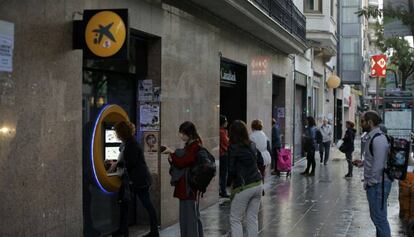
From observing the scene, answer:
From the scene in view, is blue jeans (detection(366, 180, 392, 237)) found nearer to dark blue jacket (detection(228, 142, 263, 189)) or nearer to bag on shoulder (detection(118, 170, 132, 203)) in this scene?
dark blue jacket (detection(228, 142, 263, 189))

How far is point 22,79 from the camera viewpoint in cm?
579

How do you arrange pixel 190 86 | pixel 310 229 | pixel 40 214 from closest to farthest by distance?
pixel 40 214 → pixel 310 229 → pixel 190 86

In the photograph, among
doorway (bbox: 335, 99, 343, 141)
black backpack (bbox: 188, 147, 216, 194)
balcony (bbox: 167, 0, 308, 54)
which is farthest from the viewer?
doorway (bbox: 335, 99, 343, 141)

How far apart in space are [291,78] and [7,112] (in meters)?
15.9

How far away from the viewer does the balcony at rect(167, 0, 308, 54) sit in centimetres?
1130

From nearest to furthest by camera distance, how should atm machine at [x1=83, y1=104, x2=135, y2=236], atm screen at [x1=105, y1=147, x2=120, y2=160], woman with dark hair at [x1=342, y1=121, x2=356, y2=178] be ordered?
atm machine at [x1=83, y1=104, x2=135, y2=236] < atm screen at [x1=105, y1=147, x2=120, y2=160] < woman with dark hair at [x1=342, y1=121, x2=356, y2=178]

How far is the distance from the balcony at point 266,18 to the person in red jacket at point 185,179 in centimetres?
320

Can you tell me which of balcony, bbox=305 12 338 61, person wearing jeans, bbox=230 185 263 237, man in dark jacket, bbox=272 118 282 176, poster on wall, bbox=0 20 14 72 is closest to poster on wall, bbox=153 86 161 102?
person wearing jeans, bbox=230 185 263 237

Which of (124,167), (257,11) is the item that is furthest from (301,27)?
(124,167)

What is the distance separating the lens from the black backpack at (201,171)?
690cm

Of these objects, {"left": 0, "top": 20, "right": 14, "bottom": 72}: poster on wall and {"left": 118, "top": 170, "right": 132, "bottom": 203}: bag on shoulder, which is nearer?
{"left": 0, "top": 20, "right": 14, "bottom": 72}: poster on wall

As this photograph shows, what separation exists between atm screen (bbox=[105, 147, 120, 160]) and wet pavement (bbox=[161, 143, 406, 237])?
154 centimetres

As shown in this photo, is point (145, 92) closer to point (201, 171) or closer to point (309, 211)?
point (201, 171)

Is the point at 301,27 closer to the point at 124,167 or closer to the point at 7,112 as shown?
the point at 124,167
